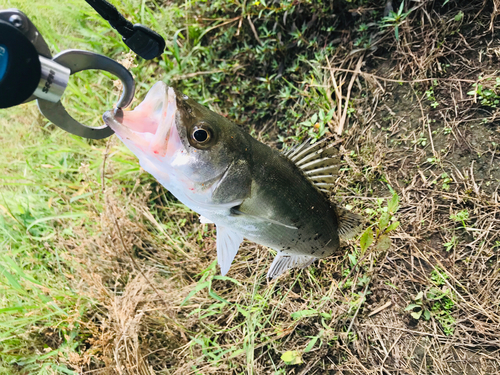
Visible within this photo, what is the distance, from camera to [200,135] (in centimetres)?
164

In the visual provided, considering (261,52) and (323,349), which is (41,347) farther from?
(261,52)

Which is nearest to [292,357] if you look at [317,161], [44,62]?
[317,161]

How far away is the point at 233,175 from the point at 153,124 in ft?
1.60

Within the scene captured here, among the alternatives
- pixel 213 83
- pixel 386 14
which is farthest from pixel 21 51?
pixel 386 14

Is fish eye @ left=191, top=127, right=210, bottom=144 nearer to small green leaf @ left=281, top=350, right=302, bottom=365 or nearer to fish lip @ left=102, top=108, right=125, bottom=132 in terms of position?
fish lip @ left=102, top=108, right=125, bottom=132

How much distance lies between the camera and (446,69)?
2.72 meters

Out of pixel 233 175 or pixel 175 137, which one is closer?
pixel 175 137

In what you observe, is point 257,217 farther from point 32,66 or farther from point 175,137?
point 32,66

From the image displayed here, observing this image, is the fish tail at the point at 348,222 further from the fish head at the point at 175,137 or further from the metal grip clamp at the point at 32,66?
the metal grip clamp at the point at 32,66

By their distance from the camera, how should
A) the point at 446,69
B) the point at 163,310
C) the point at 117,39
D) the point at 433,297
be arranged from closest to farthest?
the point at 433,297 → the point at 446,69 → the point at 163,310 → the point at 117,39

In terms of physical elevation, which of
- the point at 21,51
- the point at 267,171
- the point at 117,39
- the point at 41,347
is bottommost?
the point at 41,347

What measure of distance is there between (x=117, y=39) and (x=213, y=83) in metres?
1.55

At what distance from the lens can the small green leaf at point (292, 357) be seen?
2646mm

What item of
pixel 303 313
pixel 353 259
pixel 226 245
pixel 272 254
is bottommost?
pixel 303 313
